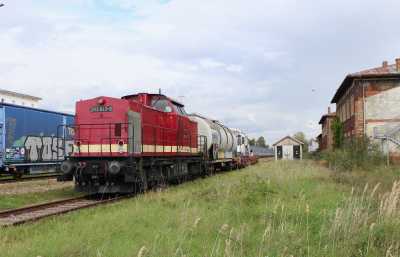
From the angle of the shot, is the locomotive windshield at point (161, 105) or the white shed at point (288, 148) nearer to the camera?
the locomotive windshield at point (161, 105)

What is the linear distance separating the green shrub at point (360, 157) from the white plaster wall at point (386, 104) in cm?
251

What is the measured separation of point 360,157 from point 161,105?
44.2 feet

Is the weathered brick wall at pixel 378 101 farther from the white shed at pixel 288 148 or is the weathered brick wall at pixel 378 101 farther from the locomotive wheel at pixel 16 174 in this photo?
the white shed at pixel 288 148

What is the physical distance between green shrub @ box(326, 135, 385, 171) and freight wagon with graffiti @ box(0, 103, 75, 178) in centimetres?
1543

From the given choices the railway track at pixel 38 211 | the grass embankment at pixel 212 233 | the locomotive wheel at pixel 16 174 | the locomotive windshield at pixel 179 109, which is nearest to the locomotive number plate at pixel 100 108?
the railway track at pixel 38 211

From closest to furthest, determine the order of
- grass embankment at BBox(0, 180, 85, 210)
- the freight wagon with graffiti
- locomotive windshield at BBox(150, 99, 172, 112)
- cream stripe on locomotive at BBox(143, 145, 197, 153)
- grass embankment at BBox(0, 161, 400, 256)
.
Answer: grass embankment at BBox(0, 161, 400, 256), grass embankment at BBox(0, 180, 85, 210), cream stripe on locomotive at BBox(143, 145, 197, 153), locomotive windshield at BBox(150, 99, 172, 112), the freight wagon with graffiti

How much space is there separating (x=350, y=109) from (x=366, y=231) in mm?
22729

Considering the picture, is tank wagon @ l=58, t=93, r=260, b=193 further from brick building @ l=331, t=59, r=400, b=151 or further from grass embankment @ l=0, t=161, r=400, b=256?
brick building @ l=331, t=59, r=400, b=151

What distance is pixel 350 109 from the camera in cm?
2525

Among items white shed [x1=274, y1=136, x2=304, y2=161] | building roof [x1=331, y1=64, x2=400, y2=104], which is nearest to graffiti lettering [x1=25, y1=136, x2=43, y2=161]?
building roof [x1=331, y1=64, x2=400, y2=104]

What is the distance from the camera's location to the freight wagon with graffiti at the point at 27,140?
49.6ft

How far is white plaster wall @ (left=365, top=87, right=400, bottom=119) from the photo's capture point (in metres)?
21.8

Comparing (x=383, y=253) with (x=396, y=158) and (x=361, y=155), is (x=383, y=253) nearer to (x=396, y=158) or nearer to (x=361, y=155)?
(x=361, y=155)

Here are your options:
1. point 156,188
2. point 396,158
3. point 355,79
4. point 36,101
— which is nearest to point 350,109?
point 355,79
